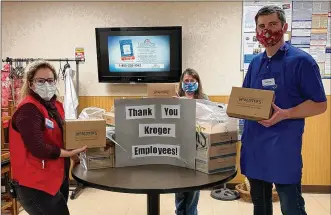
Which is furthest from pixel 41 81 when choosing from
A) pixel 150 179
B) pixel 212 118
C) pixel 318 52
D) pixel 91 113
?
pixel 318 52

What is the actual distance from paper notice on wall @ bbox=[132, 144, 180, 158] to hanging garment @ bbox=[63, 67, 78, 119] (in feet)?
7.58

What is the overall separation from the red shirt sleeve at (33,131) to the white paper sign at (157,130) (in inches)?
18.4

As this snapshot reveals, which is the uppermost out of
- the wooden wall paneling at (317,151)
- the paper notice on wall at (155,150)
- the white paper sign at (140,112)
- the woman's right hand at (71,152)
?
the white paper sign at (140,112)

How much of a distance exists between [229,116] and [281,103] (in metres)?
0.27

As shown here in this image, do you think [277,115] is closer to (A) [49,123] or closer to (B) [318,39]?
A: (A) [49,123]

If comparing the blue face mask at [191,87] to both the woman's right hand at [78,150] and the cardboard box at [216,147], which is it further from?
the woman's right hand at [78,150]

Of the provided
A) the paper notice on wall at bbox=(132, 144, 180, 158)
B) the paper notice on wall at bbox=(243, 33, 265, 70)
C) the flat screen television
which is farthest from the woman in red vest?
the paper notice on wall at bbox=(243, 33, 265, 70)

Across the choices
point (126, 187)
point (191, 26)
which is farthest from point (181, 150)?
point (191, 26)

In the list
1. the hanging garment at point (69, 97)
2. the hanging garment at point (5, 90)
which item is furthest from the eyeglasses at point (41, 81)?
the hanging garment at point (69, 97)

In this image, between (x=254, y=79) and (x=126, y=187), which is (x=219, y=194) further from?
(x=126, y=187)

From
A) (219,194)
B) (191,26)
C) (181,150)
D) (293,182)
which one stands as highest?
(191,26)

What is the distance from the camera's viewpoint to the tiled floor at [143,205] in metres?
3.71

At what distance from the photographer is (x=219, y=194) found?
4.16m

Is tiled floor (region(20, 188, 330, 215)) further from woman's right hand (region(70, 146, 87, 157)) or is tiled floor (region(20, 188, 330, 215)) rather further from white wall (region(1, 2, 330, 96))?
woman's right hand (region(70, 146, 87, 157))
